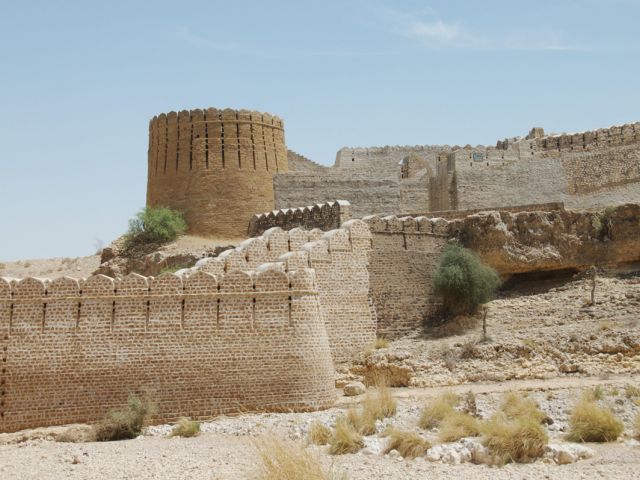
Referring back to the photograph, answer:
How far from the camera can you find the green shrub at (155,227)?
2583 centimetres

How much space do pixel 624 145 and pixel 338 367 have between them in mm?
12886

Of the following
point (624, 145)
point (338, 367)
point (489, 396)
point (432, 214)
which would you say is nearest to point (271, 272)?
point (338, 367)

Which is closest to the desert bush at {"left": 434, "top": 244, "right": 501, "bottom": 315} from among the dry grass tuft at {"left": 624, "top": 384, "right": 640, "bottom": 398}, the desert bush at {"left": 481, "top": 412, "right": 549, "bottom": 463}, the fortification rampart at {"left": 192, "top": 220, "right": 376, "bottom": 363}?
the fortification rampart at {"left": 192, "top": 220, "right": 376, "bottom": 363}

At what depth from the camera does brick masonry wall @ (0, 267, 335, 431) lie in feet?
48.2

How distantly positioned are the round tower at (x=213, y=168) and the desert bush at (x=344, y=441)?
540 inches

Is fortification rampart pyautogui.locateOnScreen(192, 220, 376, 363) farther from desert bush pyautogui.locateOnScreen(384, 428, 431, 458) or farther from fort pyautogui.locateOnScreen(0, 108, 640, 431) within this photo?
desert bush pyautogui.locateOnScreen(384, 428, 431, 458)

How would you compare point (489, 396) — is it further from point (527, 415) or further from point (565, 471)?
point (565, 471)

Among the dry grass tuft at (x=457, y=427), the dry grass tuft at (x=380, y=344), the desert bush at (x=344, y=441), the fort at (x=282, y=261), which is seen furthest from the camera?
the dry grass tuft at (x=380, y=344)

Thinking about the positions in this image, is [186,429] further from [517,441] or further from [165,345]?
[517,441]

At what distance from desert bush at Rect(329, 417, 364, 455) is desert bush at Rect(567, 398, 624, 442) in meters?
3.40

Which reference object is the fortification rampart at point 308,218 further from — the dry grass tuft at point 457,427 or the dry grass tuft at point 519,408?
the dry grass tuft at point 457,427

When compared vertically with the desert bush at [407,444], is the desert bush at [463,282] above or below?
above

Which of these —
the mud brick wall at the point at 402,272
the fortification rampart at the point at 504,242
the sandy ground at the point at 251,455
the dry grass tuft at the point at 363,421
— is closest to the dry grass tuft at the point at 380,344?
the mud brick wall at the point at 402,272

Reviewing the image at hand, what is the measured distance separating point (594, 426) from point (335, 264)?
7.71 meters
